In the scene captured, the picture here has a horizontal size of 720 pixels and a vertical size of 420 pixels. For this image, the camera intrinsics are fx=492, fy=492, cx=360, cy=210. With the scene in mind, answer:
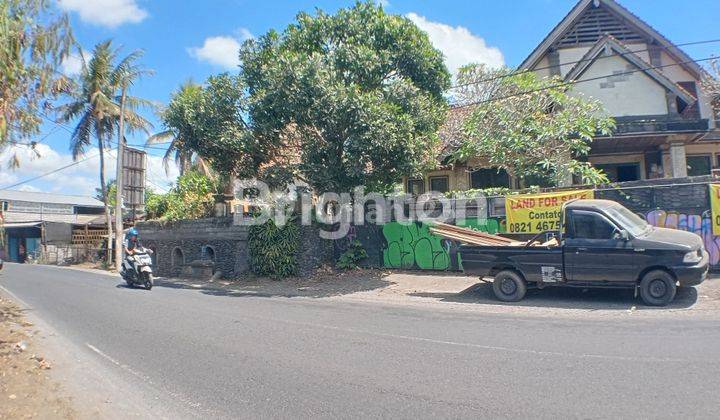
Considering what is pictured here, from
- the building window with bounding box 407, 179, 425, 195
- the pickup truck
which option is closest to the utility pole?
the building window with bounding box 407, 179, 425, 195

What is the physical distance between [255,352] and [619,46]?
16.3 metres

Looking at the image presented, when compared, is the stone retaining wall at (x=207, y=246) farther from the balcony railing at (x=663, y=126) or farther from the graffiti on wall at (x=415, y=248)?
the balcony railing at (x=663, y=126)

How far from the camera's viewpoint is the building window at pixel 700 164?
19.1m

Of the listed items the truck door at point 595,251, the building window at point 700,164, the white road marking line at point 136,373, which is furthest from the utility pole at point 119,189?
the building window at point 700,164

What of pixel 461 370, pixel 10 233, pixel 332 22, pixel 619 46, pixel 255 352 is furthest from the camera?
pixel 10 233

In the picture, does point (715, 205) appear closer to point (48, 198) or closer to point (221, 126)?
point (221, 126)

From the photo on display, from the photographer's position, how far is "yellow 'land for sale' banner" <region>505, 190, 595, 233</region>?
12441 millimetres

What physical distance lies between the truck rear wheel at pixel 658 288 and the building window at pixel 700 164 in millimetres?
12836

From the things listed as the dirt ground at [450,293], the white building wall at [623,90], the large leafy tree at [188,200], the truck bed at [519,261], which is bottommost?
the dirt ground at [450,293]

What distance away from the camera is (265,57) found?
14.4 meters

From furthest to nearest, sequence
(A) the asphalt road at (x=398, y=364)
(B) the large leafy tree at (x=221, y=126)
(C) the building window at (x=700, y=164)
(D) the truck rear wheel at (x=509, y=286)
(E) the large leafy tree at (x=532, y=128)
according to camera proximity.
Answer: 1. (C) the building window at (x=700, y=164)
2. (E) the large leafy tree at (x=532, y=128)
3. (B) the large leafy tree at (x=221, y=126)
4. (D) the truck rear wheel at (x=509, y=286)
5. (A) the asphalt road at (x=398, y=364)

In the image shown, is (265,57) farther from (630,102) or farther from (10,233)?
(10,233)

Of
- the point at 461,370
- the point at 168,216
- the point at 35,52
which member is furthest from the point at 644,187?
the point at 168,216

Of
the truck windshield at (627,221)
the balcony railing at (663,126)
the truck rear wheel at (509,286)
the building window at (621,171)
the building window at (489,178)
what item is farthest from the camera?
the building window at (489,178)
